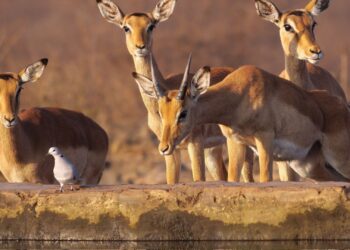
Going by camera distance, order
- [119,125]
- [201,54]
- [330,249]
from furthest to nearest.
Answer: [201,54] → [119,125] → [330,249]

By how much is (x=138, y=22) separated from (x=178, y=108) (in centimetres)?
245

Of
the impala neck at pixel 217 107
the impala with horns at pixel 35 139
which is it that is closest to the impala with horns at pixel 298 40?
the impala neck at pixel 217 107

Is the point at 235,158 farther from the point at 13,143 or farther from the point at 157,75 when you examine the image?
the point at 13,143

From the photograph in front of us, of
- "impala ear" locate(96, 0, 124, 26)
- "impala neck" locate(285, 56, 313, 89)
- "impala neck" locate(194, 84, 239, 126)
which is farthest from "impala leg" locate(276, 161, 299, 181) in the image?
"impala ear" locate(96, 0, 124, 26)

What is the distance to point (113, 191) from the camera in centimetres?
1321

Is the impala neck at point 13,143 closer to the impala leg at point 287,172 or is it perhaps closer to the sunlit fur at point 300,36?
the impala leg at point 287,172

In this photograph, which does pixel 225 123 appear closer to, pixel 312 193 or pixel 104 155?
pixel 312 193

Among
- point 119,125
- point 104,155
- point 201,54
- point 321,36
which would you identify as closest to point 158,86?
point 104,155

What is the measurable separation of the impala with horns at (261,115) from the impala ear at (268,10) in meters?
2.14

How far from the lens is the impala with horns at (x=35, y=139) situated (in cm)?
1573

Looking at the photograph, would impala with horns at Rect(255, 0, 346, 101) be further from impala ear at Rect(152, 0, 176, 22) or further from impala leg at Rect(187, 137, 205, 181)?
impala leg at Rect(187, 137, 205, 181)

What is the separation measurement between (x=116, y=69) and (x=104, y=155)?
31.1 feet

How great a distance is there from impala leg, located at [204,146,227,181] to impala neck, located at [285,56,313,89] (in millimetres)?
1242

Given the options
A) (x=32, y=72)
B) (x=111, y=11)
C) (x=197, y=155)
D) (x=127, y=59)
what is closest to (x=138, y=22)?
(x=111, y=11)
